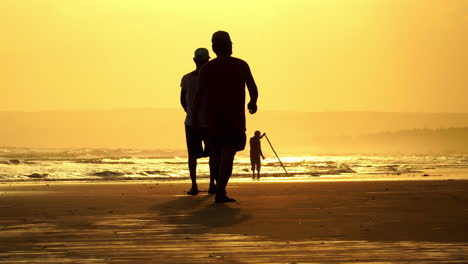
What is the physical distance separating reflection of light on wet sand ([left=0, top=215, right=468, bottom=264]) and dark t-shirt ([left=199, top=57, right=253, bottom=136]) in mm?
3125

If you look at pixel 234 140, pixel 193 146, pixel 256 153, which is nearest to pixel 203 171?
pixel 256 153

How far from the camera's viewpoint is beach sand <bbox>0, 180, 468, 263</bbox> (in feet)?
18.9

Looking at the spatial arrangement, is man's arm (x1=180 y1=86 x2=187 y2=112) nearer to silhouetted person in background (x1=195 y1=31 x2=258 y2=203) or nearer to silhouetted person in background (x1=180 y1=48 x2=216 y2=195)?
silhouetted person in background (x1=180 y1=48 x2=216 y2=195)

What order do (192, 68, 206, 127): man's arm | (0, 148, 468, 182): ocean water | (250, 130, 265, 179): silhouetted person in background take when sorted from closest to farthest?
(192, 68, 206, 127): man's arm, (0, 148, 468, 182): ocean water, (250, 130, 265, 179): silhouetted person in background

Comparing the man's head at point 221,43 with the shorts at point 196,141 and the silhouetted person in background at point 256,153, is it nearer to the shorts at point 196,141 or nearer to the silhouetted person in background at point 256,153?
the shorts at point 196,141

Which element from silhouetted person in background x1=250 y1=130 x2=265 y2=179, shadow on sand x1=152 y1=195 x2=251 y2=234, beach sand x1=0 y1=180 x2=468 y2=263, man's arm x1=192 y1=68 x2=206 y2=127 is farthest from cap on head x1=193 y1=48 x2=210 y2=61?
silhouetted person in background x1=250 y1=130 x2=265 y2=179

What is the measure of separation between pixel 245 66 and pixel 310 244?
4.55 m

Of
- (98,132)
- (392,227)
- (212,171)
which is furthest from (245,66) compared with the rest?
(98,132)

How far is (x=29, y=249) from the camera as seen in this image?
615 centimetres

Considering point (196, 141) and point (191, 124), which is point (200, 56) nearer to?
point (191, 124)

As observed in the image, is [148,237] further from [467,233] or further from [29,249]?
[467,233]

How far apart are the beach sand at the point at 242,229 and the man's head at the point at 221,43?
5.43ft

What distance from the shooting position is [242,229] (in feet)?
24.1

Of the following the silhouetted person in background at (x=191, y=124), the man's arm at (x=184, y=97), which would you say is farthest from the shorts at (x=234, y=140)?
the man's arm at (x=184, y=97)
